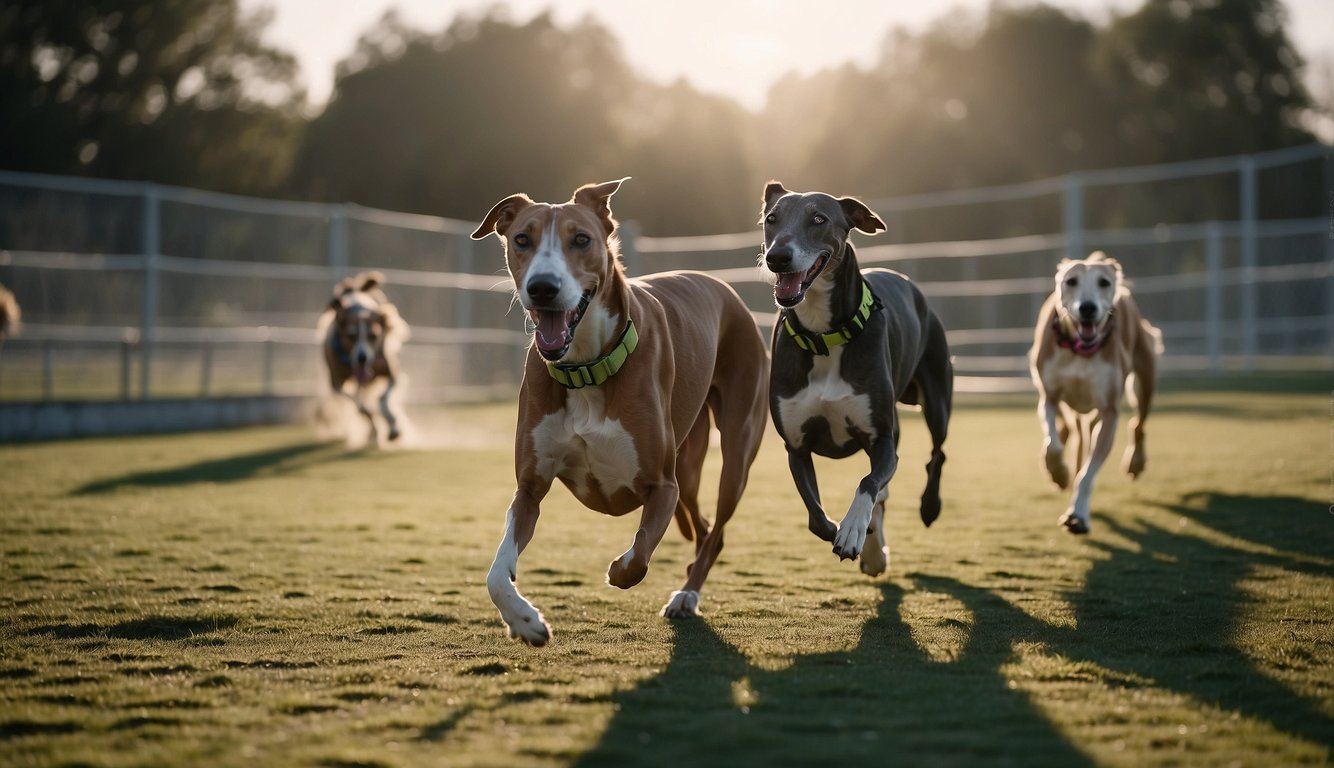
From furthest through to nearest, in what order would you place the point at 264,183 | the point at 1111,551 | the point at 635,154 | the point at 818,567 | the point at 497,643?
the point at 635,154 < the point at 264,183 < the point at 1111,551 < the point at 818,567 < the point at 497,643

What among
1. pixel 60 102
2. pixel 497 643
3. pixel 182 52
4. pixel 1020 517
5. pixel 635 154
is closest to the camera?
pixel 497 643

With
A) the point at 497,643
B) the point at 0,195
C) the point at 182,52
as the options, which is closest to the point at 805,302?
the point at 497,643

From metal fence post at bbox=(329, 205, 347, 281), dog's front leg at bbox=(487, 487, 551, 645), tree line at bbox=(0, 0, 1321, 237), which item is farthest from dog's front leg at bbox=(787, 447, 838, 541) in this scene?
tree line at bbox=(0, 0, 1321, 237)

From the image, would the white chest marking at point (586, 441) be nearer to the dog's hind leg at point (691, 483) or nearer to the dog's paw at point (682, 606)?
the dog's paw at point (682, 606)

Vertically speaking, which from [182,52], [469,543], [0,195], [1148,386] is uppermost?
[182,52]

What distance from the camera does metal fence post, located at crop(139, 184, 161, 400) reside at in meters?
16.8

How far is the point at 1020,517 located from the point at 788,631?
3939mm

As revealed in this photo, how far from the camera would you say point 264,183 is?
140 ft

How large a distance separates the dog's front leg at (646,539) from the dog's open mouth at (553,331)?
688 millimetres

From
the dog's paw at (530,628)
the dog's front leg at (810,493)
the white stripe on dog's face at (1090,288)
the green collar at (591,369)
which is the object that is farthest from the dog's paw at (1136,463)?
the dog's paw at (530,628)

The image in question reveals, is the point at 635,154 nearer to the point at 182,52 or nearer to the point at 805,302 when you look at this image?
the point at 182,52

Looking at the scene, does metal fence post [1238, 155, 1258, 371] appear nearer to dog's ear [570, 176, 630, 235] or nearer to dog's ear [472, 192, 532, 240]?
dog's ear [570, 176, 630, 235]

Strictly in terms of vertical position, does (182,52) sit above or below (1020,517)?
above

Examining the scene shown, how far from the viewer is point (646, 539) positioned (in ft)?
16.6
